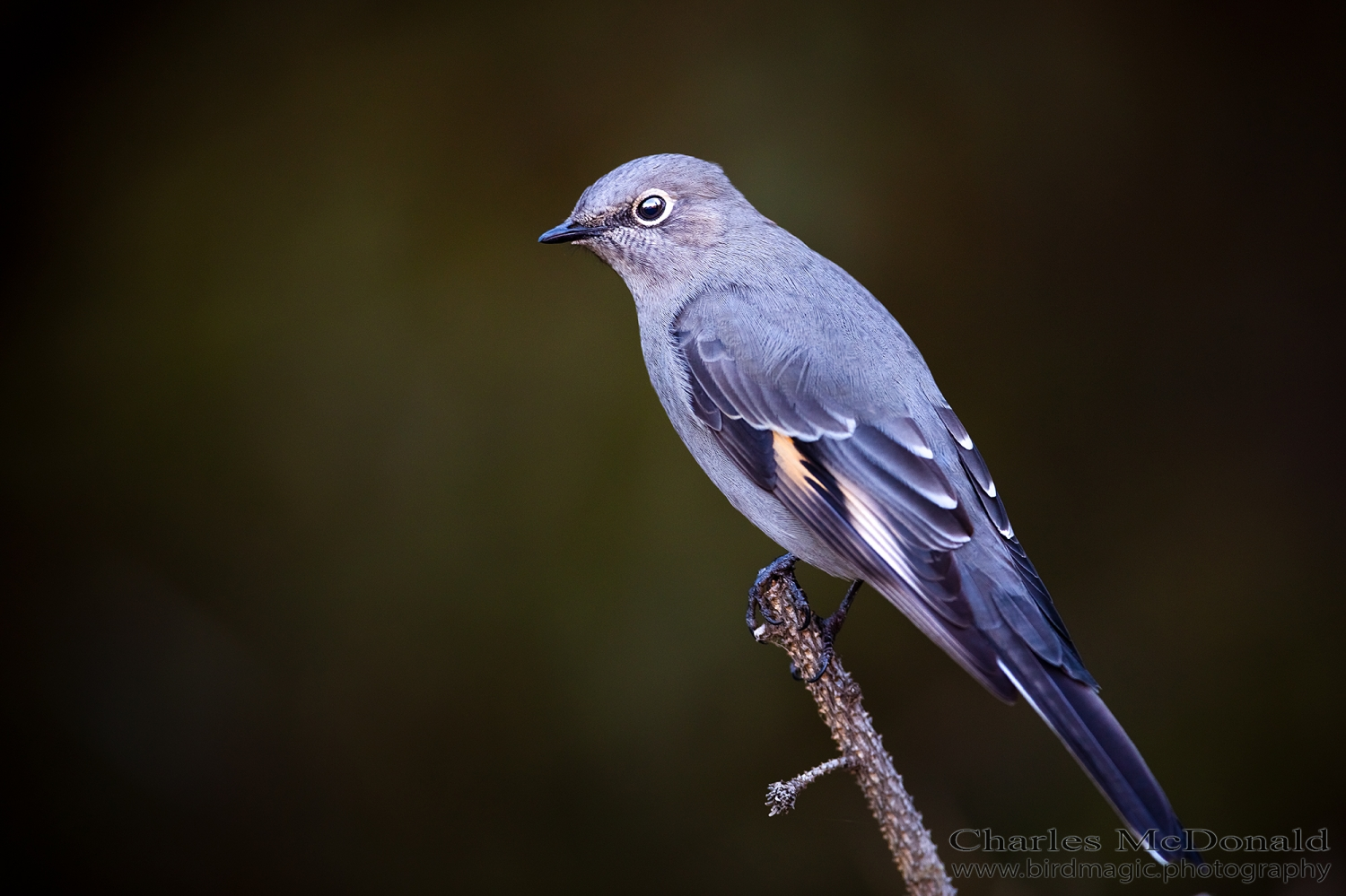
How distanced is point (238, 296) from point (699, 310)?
213cm

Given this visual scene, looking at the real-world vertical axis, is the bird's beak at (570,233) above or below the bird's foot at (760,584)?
above

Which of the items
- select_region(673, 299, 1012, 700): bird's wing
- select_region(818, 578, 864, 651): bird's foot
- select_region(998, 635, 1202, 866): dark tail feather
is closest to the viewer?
select_region(998, 635, 1202, 866): dark tail feather

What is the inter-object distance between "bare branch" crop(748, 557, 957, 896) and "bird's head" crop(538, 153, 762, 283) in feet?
3.28

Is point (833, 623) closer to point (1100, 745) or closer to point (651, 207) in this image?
point (1100, 745)

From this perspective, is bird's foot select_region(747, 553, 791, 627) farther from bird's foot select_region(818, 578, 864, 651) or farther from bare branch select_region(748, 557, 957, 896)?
bird's foot select_region(818, 578, 864, 651)

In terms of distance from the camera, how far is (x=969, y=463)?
2.42 metres

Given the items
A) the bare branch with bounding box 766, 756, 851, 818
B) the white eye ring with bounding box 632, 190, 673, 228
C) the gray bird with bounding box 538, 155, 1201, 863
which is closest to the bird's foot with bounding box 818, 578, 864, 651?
the gray bird with bounding box 538, 155, 1201, 863

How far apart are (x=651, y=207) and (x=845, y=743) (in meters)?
1.55

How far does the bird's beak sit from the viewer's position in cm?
272

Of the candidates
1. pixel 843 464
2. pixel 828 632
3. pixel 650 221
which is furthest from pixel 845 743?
pixel 650 221

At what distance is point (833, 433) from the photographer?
7.63 feet

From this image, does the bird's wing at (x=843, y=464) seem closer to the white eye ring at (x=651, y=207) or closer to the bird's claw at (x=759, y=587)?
the bird's claw at (x=759, y=587)

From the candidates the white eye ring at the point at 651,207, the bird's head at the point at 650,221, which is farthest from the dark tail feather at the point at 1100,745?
the white eye ring at the point at 651,207

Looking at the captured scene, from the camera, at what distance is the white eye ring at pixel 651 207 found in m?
2.74
